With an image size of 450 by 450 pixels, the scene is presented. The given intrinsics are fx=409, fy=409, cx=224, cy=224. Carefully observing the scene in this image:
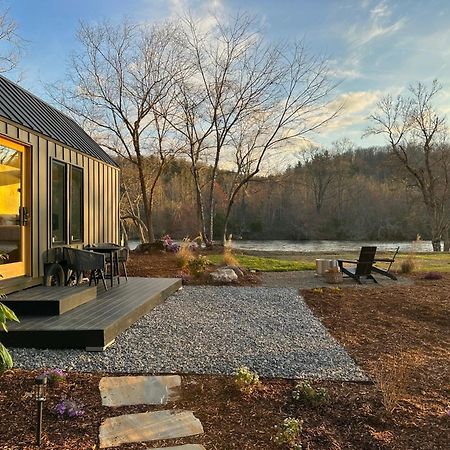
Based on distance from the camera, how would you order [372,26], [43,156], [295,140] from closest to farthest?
[43,156], [372,26], [295,140]

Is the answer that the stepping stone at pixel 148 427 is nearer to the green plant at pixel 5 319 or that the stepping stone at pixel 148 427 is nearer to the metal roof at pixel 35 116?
the green plant at pixel 5 319

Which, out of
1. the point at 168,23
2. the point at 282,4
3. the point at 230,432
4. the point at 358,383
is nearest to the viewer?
the point at 230,432

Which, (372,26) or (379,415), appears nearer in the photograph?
(379,415)

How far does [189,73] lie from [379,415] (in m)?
13.7

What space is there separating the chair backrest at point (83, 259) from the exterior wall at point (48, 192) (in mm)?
302

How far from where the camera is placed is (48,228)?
17.0 feet

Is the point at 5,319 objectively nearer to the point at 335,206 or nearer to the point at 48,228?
the point at 48,228

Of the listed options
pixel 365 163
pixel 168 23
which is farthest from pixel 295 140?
pixel 365 163

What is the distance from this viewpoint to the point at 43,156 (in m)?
5.05

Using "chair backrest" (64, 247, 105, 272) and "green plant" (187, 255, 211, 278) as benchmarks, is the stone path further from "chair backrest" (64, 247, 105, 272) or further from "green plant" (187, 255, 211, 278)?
"green plant" (187, 255, 211, 278)

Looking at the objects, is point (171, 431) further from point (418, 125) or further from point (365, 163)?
point (365, 163)

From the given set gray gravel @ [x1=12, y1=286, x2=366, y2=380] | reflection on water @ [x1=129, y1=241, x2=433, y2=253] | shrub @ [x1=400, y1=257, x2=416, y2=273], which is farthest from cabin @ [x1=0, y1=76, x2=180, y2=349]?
reflection on water @ [x1=129, y1=241, x2=433, y2=253]

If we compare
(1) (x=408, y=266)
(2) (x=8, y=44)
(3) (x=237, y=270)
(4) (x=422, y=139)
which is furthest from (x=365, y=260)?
(4) (x=422, y=139)

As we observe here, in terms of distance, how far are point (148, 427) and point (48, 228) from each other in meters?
3.77
